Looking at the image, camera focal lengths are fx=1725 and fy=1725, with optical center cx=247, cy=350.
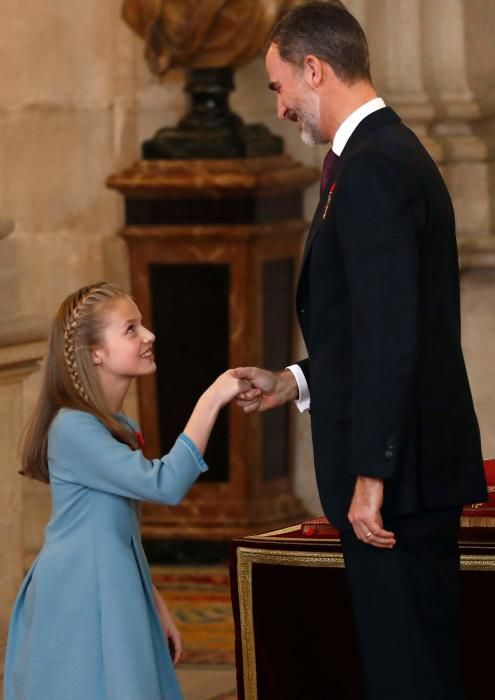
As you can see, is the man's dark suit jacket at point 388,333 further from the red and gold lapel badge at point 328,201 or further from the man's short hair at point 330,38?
the man's short hair at point 330,38

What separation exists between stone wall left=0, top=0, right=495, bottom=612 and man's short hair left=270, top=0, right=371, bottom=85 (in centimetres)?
345

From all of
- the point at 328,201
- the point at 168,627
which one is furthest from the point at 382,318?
the point at 168,627

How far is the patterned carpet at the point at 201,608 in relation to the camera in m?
5.85

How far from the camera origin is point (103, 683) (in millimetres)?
3723

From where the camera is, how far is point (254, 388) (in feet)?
13.0

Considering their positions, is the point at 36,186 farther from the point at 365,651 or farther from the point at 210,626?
the point at 365,651

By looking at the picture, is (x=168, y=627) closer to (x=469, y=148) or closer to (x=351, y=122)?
(x=351, y=122)

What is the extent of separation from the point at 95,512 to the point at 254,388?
0.48 meters

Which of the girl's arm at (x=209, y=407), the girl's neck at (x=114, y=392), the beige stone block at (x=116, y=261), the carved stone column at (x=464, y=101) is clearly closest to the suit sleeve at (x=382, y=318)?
the girl's arm at (x=209, y=407)

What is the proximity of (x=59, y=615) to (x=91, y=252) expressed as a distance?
370 centimetres

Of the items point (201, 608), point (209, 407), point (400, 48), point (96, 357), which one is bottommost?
point (201, 608)

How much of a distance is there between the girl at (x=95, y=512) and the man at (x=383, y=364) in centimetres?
43

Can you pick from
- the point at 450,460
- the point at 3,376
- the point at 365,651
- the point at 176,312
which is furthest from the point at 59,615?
the point at 176,312

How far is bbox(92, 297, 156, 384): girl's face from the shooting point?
12.6 ft
